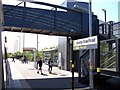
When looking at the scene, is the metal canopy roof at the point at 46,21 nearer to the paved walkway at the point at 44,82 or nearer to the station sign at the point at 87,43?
the paved walkway at the point at 44,82

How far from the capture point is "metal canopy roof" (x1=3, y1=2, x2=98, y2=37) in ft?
77.4

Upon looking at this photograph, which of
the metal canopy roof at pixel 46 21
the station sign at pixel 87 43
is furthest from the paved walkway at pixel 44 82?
the metal canopy roof at pixel 46 21

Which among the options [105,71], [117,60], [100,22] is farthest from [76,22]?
[117,60]

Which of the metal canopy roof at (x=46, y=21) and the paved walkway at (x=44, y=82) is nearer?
the paved walkway at (x=44, y=82)

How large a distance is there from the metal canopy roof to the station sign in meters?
10.2

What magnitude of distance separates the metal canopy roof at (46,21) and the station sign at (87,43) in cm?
1025

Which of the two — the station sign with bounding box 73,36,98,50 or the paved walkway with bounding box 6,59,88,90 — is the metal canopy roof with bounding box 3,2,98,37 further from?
the station sign with bounding box 73,36,98,50

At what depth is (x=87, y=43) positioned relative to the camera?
13.3 m

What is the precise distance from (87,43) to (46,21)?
1265 cm

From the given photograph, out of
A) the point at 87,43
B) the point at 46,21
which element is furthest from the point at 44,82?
the point at 87,43

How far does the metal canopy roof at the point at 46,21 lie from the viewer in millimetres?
23578

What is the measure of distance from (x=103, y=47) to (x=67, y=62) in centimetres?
1491

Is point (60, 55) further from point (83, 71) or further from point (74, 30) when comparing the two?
point (83, 71)

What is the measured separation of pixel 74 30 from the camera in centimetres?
2795
